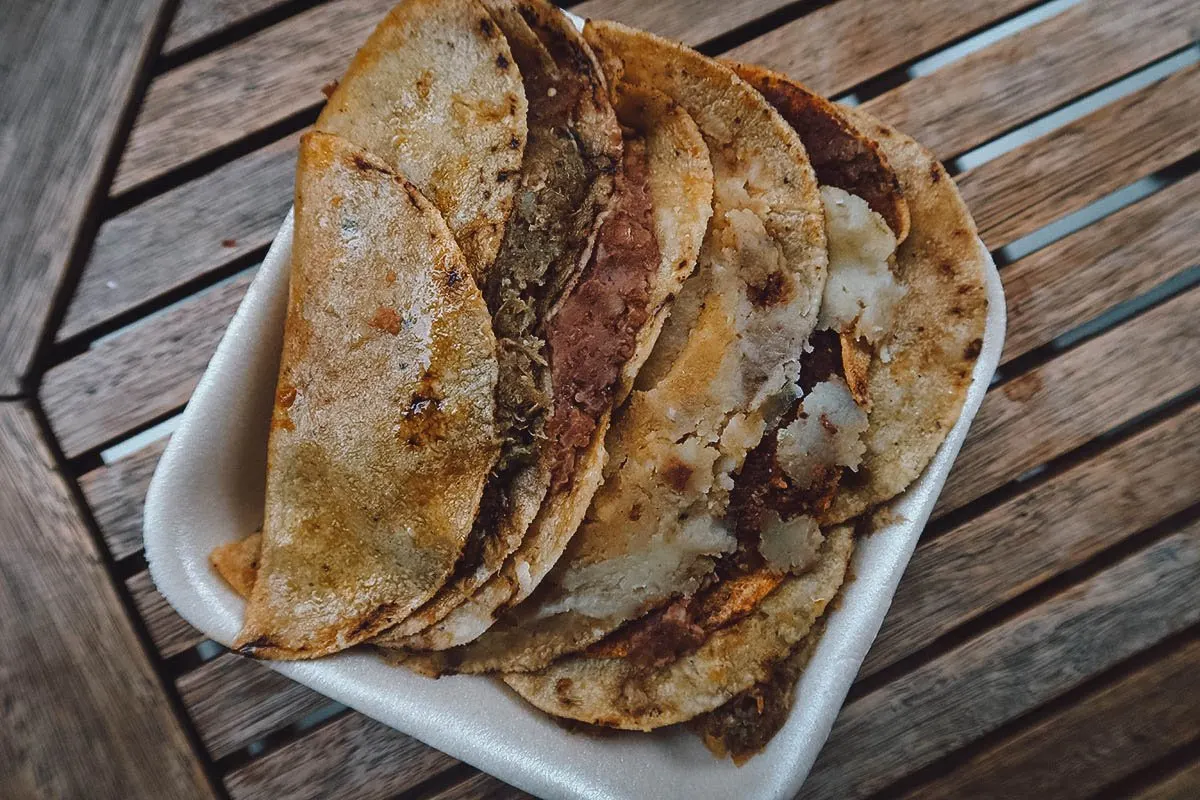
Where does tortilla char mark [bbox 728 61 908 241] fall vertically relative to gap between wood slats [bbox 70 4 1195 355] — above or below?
above

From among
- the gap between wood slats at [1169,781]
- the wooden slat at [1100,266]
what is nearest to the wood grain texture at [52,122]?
the wooden slat at [1100,266]

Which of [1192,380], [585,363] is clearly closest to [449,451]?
[585,363]

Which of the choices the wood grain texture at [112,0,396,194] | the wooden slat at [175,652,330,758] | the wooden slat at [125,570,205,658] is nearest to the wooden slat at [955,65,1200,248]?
the wood grain texture at [112,0,396,194]

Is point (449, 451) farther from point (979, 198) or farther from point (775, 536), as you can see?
point (979, 198)

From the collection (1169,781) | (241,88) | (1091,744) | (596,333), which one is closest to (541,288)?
(596,333)

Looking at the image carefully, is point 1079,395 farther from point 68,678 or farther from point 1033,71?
point 68,678

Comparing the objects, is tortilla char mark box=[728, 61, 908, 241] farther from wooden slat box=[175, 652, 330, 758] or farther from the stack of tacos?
wooden slat box=[175, 652, 330, 758]
